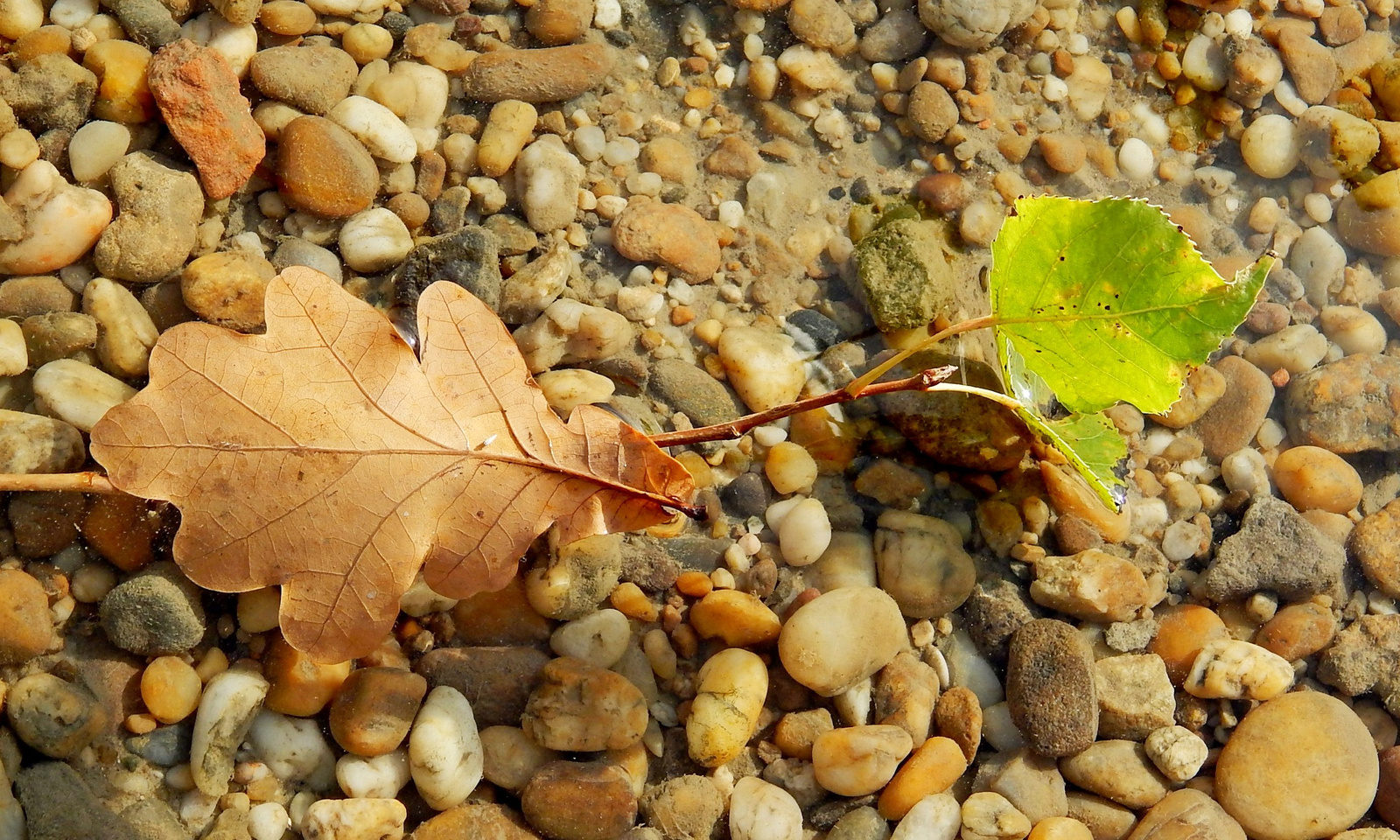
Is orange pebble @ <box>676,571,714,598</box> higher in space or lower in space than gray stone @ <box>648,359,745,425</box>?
lower

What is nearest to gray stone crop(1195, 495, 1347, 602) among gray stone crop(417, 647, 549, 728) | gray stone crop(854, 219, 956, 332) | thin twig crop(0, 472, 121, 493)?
gray stone crop(854, 219, 956, 332)

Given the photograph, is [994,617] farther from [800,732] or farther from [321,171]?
[321,171]

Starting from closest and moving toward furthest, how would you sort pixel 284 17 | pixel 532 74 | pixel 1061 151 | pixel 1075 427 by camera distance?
pixel 1075 427 → pixel 284 17 → pixel 532 74 → pixel 1061 151

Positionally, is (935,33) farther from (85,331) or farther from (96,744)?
(96,744)

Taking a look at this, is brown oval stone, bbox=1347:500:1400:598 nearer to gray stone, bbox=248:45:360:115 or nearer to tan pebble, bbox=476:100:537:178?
tan pebble, bbox=476:100:537:178

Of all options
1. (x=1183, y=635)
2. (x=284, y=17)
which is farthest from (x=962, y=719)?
(x=284, y=17)

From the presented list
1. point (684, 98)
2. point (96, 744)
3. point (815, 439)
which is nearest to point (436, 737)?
point (96, 744)
